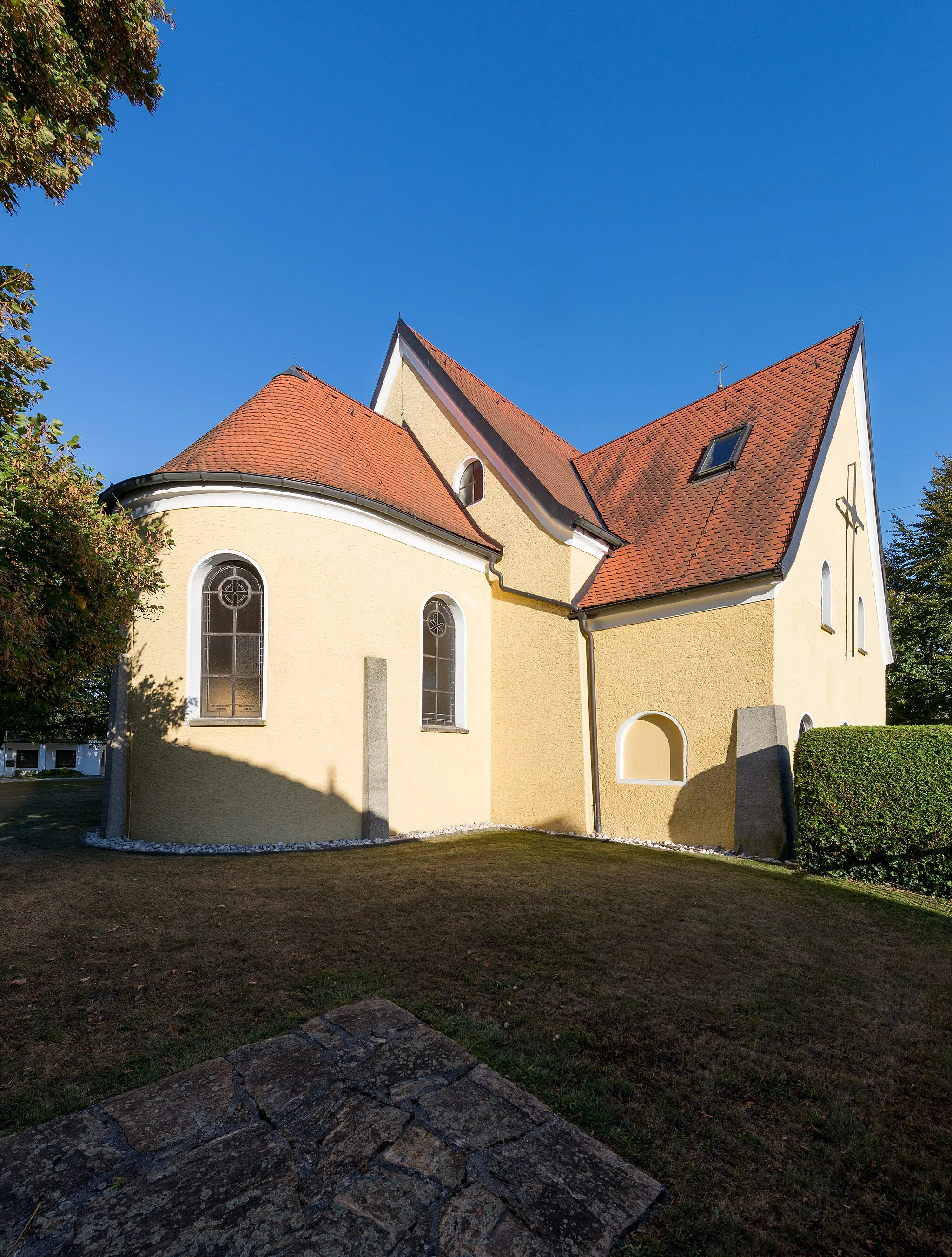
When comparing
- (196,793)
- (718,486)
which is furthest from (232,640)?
(718,486)

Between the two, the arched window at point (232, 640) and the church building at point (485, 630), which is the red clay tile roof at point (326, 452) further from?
the arched window at point (232, 640)

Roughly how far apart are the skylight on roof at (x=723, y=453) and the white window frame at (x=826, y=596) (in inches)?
106

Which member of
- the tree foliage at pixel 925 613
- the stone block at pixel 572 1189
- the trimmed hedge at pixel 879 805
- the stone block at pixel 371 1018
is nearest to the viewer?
the stone block at pixel 572 1189

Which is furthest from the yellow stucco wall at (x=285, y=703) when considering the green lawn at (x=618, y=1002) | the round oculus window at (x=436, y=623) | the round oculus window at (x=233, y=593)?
the green lawn at (x=618, y=1002)

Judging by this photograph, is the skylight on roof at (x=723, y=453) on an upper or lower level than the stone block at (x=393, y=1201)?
upper

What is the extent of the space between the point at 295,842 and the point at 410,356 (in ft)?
39.8

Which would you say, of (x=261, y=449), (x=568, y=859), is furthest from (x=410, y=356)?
(x=568, y=859)

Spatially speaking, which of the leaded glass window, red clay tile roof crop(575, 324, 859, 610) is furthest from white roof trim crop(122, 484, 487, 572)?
red clay tile roof crop(575, 324, 859, 610)

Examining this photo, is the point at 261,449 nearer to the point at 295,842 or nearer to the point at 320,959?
the point at 295,842

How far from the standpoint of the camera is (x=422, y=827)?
10.7 m

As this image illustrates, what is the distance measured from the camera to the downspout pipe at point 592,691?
35.1 feet

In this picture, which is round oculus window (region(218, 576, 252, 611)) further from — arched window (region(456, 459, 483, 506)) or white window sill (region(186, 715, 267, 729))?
arched window (region(456, 459, 483, 506))

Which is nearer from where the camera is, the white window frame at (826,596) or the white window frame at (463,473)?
the white window frame at (826,596)

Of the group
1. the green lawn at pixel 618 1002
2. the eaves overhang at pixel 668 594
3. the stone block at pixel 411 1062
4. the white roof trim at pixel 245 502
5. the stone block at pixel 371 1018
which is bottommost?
the green lawn at pixel 618 1002
